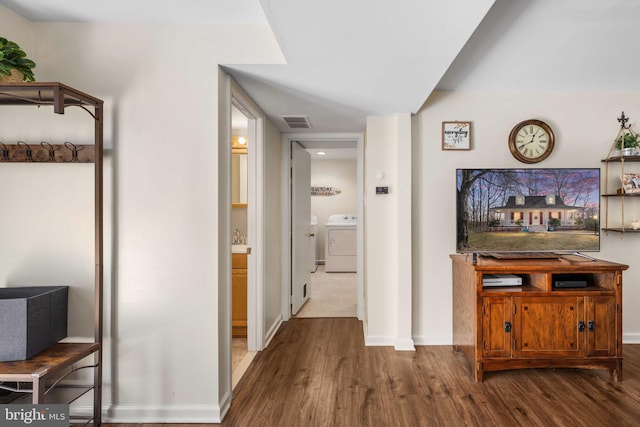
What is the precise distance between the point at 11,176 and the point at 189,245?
3.73ft

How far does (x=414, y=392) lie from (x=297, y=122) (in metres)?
2.56

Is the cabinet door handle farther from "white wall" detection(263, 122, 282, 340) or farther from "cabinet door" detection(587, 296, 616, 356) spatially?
"white wall" detection(263, 122, 282, 340)

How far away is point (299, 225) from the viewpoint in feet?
14.0

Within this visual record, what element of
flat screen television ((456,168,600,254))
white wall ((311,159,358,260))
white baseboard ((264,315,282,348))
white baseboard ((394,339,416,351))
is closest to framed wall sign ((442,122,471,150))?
flat screen television ((456,168,600,254))

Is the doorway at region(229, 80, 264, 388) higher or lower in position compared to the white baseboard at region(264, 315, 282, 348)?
higher

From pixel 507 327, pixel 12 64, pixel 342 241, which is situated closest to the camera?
pixel 12 64

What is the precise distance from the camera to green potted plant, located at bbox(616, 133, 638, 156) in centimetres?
307

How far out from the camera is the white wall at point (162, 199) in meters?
2.10

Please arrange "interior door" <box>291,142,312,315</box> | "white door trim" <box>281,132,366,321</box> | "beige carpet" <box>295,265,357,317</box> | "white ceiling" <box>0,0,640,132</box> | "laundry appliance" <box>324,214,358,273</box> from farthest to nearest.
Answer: "laundry appliance" <box>324,214,358,273</box>, "beige carpet" <box>295,265,357,317</box>, "interior door" <box>291,142,312,315</box>, "white door trim" <box>281,132,366,321</box>, "white ceiling" <box>0,0,640,132</box>

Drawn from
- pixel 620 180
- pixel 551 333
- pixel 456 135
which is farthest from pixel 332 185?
pixel 551 333

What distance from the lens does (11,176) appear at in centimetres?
208

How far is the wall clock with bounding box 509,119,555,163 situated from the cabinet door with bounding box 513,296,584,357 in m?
1.32

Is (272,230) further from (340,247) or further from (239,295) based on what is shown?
(340,247)

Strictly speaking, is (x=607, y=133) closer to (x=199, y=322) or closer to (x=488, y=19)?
(x=488, y=19)
